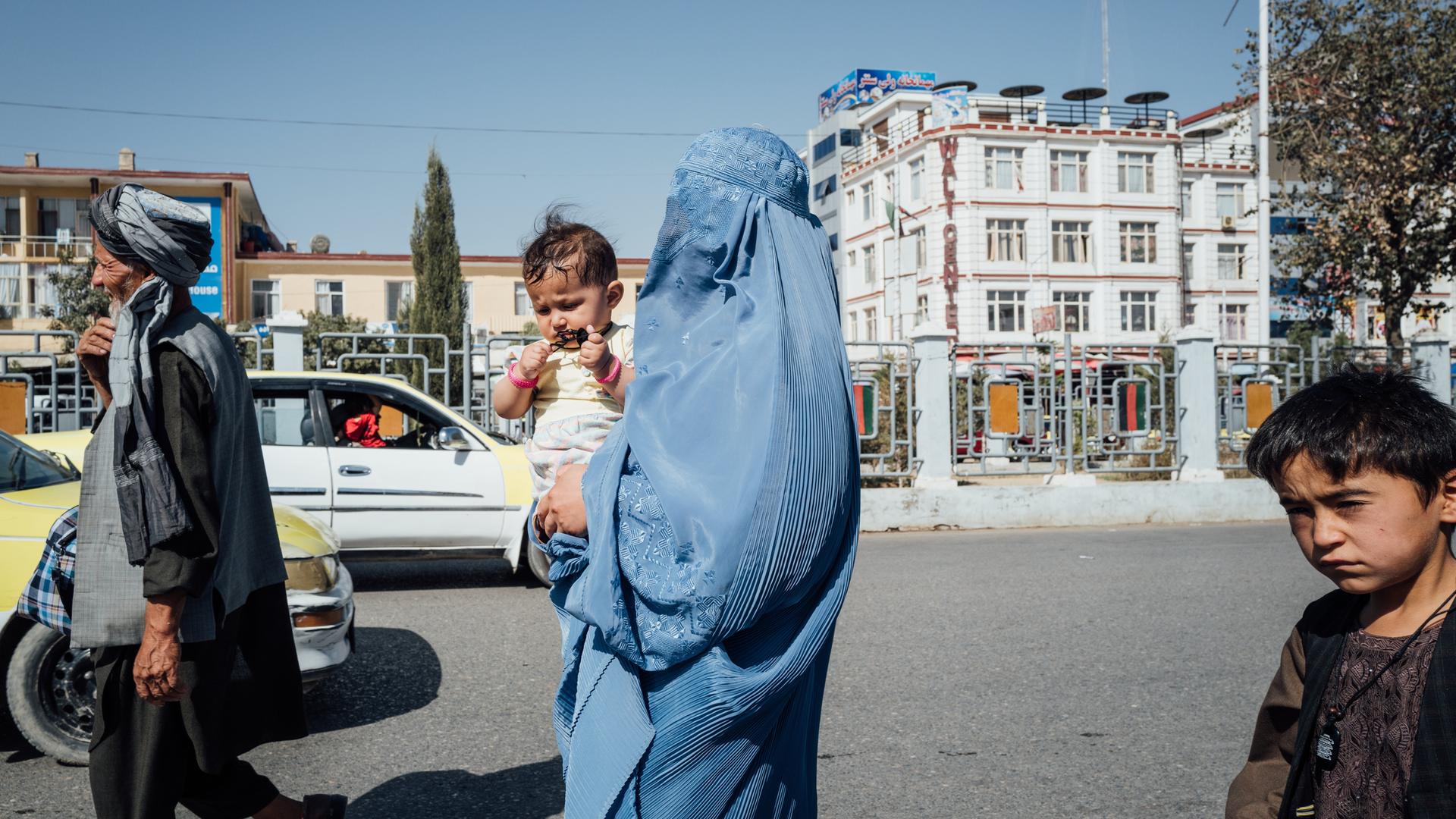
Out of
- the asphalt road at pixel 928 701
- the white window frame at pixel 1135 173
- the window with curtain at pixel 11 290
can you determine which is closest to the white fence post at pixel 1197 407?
the asphalt road at pixel 928 701

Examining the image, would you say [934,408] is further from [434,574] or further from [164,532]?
[164,532]

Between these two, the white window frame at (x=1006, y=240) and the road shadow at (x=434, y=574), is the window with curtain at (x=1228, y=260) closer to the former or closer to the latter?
the white window frame at (x=1006, y=240)

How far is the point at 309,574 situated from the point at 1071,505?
992 cm

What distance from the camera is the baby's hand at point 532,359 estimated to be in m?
2.96

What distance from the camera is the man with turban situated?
2.62m

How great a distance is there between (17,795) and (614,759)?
3273mm

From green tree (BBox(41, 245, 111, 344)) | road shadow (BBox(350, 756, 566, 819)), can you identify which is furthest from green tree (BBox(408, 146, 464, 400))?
road shadow (BBox(350, 756, 566, 819))

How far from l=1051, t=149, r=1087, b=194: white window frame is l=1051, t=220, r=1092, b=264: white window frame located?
165 cm

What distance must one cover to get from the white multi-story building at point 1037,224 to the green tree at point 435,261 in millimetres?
22003

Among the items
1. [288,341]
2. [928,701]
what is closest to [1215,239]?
[288,341]

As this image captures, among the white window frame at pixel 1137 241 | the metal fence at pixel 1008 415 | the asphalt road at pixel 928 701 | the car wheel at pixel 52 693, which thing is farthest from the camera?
the white window frame at pixel 1137 241

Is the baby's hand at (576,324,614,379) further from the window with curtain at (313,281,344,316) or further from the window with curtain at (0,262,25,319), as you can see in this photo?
the window with curtain at (0,262,25,319)

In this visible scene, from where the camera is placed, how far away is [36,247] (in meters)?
46.3

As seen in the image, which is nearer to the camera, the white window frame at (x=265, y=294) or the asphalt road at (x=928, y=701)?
the asphalt road at (x=928, y=701)
